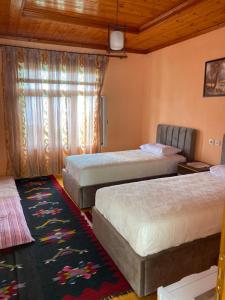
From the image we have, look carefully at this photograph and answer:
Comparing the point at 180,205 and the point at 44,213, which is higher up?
the point at 180,205

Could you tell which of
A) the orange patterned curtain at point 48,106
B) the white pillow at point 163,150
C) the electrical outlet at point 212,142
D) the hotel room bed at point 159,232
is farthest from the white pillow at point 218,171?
the orange patterned curtain at point 48,106

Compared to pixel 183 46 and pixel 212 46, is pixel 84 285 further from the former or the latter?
pixel 183 46

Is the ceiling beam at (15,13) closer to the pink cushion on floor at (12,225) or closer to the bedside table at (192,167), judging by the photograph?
the pink cushion on floor at (12,225)

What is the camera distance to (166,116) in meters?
4.79

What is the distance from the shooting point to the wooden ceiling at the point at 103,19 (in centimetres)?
295

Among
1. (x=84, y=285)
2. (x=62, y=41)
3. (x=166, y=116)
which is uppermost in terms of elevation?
(x=62, y=41)

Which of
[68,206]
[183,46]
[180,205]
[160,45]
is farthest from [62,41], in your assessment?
[180,205]

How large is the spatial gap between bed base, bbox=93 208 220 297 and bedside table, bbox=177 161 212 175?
1.54 meters

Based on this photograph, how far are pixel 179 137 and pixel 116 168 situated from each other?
148 cm

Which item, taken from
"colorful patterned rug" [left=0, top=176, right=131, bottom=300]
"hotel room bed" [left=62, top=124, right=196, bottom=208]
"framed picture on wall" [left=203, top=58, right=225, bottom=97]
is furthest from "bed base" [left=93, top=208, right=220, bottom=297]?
"framed picture on wall" [left=203, top=58, right=225, bottom=97]

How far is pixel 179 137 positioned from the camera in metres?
4.26

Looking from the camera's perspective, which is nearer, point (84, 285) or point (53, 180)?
point (84, 285)

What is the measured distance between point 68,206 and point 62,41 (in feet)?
10.1

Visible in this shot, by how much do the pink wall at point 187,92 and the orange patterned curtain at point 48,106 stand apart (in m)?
1.21
